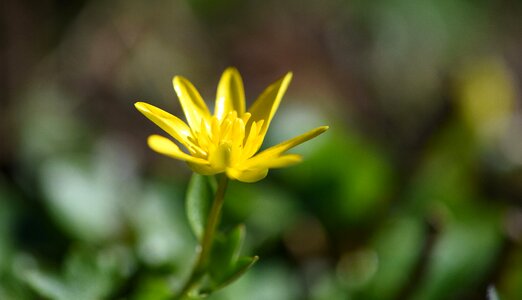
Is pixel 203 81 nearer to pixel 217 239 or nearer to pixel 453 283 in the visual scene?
pixel 453 283

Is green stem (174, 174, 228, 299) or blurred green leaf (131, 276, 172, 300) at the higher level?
green stem (174, 174, 228, 299)

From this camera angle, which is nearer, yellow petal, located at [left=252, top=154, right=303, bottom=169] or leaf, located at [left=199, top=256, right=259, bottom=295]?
yellow petal, located at [left=252, top=154, right=303, bottom=169]

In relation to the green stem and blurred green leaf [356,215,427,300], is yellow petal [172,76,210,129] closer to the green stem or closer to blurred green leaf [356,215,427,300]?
the green stem

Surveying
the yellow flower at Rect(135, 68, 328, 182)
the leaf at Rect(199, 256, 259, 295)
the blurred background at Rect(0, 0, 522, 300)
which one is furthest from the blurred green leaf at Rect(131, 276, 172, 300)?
the yellow flower at Rect(135, 68, 328, 182)

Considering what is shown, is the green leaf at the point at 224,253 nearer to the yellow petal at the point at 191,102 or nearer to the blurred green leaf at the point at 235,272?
the blurred green leaf at the point at 235,272

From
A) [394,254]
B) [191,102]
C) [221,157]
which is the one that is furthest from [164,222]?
[221,157]

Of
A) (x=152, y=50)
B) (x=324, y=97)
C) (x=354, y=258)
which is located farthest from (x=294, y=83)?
(x=354, y=258)
